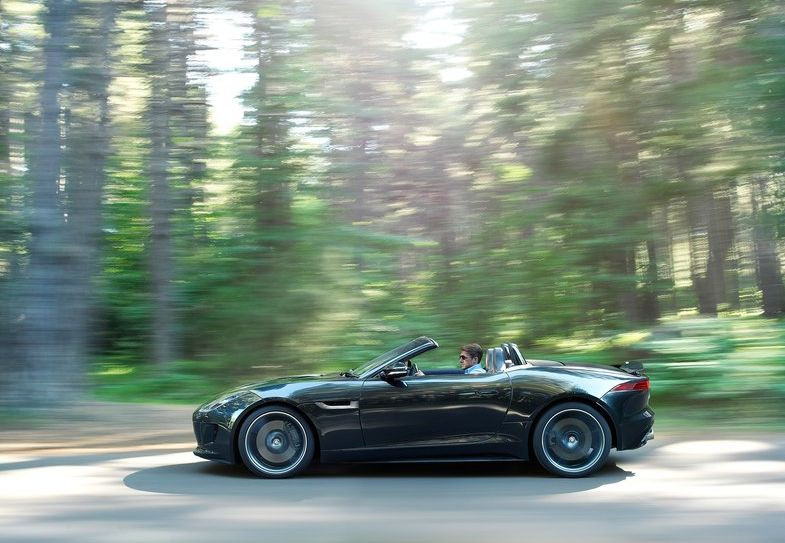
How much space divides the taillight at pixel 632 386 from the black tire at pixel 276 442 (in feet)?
8.26

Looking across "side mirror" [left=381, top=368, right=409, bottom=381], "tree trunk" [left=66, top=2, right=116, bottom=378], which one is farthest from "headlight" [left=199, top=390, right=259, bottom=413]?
"tree trunk" [left=66, top=2, right=116, bottom=378]

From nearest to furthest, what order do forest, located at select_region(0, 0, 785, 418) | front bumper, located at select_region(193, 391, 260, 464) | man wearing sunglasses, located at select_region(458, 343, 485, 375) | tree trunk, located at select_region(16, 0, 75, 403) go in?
front bumper, located at select_region(193, 391, 260, 464) → man wearing sunglasses, located at select_region(458, 343, 485, 375) → tree trunk, located at select_region(16, 0, 75, 403) → forest, located at select_region(0, 0, 785, 418)

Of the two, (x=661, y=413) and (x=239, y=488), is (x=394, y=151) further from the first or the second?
(x=239, y=488)

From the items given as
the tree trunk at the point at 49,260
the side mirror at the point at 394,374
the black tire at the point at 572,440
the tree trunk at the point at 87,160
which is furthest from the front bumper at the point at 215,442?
the tree trunk at the point at 87,160

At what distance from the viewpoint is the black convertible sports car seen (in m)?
6.75

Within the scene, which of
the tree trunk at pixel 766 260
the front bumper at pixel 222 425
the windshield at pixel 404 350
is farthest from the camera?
the tree trunk at pixel 766 260

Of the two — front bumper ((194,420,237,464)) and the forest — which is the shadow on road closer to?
front bumper ((194,420,237,464))

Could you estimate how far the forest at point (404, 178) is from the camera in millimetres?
13148

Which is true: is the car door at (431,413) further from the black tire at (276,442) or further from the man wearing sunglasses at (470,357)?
the black tire at (276,442)

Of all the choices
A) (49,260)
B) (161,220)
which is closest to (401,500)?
(49,260)

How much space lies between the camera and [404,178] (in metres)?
18.3

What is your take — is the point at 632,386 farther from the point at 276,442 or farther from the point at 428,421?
the point at 276,442

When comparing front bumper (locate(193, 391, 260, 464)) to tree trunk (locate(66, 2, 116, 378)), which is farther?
tree trunk (locate(66, 2, 116, 378))

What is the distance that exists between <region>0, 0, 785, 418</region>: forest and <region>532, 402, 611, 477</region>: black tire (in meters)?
5.73
